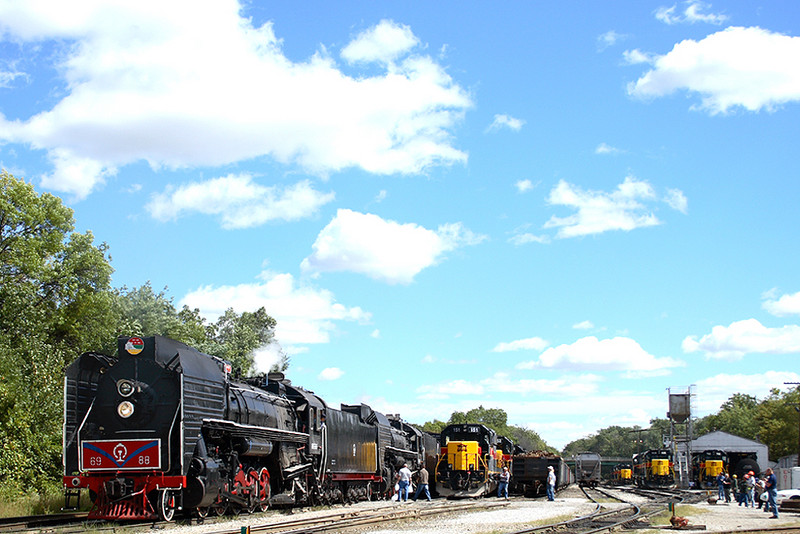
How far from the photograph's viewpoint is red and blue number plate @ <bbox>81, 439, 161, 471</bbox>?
15.6 metres

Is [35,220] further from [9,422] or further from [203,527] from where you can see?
[203,527]

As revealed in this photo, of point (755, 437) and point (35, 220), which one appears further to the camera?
point (755, 437)

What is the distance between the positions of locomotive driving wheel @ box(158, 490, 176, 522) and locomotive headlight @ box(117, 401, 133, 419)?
68.3 inches

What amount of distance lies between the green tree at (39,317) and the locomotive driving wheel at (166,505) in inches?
453

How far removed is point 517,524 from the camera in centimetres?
1838

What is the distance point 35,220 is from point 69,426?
23.1 meters

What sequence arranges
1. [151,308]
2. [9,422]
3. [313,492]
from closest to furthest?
[313,492], [9,422], [151,308]

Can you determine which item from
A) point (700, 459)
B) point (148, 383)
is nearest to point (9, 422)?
point (148, 383)

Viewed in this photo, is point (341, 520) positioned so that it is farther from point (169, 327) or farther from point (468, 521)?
point (169, 327)

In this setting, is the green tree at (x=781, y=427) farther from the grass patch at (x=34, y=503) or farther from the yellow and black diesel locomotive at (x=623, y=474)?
the grass patch at (x=34, y=503)

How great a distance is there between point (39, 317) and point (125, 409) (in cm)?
2138

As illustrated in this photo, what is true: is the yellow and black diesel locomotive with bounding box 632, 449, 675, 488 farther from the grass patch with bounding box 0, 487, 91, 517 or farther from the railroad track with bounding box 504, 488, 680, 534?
the grass patch with bounding box 0, 487, 91, 517

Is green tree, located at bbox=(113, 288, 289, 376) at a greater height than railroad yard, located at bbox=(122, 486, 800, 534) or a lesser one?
greater

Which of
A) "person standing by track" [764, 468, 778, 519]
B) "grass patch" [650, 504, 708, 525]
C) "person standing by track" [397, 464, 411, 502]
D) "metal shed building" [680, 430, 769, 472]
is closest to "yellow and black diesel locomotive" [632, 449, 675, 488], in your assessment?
"grass patch" [650, 504, 708, 525]
